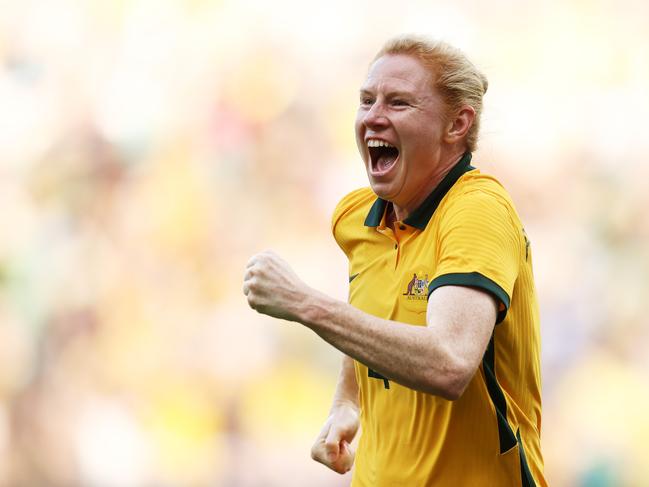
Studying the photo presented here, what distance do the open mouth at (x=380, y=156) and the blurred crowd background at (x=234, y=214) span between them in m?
2.52

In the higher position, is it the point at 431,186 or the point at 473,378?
the point at 431,186

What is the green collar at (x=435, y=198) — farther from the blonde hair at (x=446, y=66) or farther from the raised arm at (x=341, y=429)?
the raised arm at (x=341, y=429)

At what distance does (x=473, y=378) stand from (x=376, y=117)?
1.74ft

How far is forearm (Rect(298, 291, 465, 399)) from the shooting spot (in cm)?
140

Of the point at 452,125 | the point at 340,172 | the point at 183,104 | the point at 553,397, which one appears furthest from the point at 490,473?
the point at 183,104

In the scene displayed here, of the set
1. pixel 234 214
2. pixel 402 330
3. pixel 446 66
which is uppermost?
pixel 234 214

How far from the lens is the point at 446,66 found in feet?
5.91

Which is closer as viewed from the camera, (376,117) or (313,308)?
(313,308)

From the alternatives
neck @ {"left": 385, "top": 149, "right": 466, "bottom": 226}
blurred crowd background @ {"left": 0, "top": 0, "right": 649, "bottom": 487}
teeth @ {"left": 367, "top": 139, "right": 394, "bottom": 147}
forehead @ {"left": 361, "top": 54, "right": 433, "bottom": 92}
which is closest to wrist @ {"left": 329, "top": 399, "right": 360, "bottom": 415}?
neck @ {"left": 385, "top": 149, "right": 466, "bottom": 226}

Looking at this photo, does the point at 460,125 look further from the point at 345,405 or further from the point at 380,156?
the point at 345,405

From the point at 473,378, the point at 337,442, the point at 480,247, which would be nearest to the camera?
the point at 480,247

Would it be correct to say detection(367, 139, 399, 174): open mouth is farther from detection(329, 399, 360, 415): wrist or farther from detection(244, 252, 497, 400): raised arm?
detection(329, 399, 360, 415): wrist

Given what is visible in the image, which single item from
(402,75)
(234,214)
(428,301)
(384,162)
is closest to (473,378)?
(428,301)

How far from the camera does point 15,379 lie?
15.1 feet
